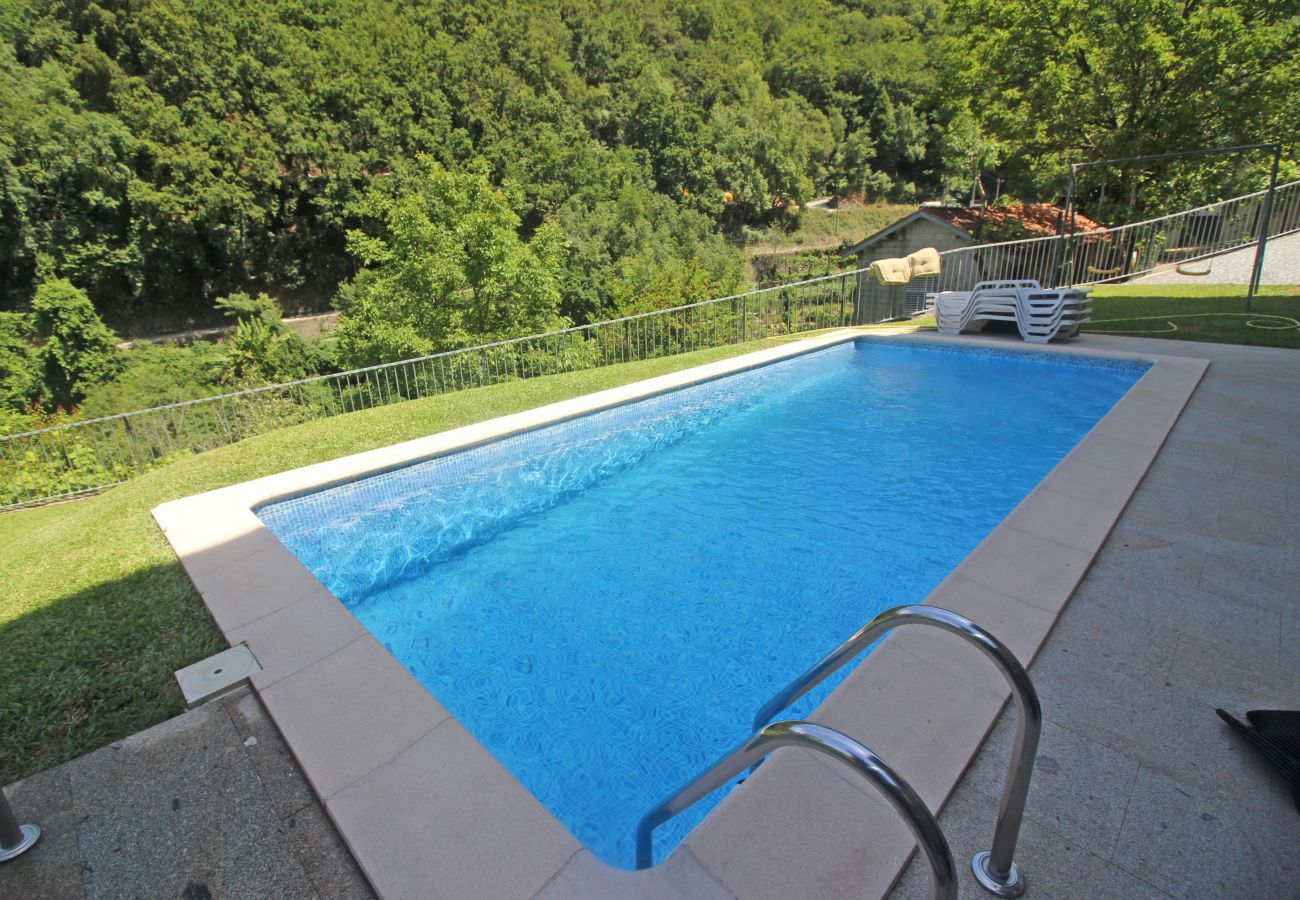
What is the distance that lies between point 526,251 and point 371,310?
13.6 feet

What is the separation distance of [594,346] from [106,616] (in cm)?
874

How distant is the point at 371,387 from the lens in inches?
419

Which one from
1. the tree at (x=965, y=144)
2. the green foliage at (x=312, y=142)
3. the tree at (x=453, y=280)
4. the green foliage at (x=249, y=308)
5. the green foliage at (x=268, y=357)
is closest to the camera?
the tree at (x=453, y=280)

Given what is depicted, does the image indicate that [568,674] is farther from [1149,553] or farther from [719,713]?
[1149,553]

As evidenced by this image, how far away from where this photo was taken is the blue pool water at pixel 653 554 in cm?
292

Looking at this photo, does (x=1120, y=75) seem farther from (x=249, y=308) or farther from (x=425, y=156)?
(x=249, y=308)

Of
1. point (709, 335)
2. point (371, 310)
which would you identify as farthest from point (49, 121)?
point (709, 335)

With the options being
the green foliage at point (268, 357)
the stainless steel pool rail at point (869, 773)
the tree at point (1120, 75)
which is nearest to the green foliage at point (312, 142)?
the tree at point (1120, 75)

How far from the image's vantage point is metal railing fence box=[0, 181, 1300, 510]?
24.6ft

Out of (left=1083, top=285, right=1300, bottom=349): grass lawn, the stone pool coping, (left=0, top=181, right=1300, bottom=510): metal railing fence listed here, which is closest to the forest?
(left=0, top=181, right=1300, bottom=510): metal railing fence

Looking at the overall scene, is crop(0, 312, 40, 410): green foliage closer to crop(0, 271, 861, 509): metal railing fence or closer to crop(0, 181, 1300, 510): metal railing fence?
crop(0, 181, 1300, 510): metal railing fence

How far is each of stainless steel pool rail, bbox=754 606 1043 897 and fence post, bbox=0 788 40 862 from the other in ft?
7.27

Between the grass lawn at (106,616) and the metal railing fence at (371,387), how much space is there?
177cm

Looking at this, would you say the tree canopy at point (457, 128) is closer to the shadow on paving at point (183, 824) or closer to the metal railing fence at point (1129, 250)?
the metal railing fence at point (1129, 250)
